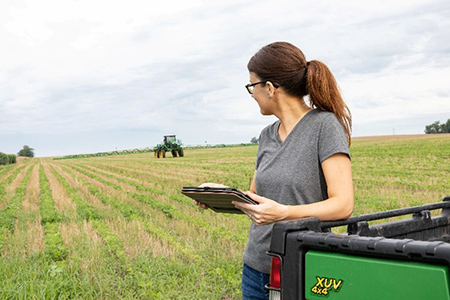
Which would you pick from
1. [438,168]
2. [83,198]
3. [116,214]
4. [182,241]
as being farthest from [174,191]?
[438,168]

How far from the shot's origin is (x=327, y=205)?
6.93 ft

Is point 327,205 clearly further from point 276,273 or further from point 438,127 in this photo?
point 438,127

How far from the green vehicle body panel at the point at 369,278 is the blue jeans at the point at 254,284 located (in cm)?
54

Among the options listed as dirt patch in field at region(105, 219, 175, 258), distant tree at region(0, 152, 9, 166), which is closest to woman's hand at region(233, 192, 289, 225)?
dirt patch in field at region(105, 219, 175, 258)

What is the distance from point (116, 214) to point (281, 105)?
7.85 m

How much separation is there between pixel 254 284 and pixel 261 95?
94 cm

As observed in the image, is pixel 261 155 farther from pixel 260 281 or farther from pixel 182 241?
pixel 182 241

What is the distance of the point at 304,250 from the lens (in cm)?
183

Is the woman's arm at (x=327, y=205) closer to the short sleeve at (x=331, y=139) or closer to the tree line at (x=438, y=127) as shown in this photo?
the short sleeve at (x=331, y=139)

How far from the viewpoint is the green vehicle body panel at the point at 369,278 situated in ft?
4.73

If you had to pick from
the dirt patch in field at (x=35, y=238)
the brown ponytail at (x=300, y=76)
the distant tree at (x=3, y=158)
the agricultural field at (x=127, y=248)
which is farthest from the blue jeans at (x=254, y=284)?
the distant tree at (x=3, y=158)

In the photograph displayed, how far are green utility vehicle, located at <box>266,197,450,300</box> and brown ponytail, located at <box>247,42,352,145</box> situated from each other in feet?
1.87

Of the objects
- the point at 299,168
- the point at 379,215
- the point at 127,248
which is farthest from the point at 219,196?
the point at 127,248

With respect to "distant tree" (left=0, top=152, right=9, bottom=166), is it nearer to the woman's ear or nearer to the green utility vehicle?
the woman's ear
